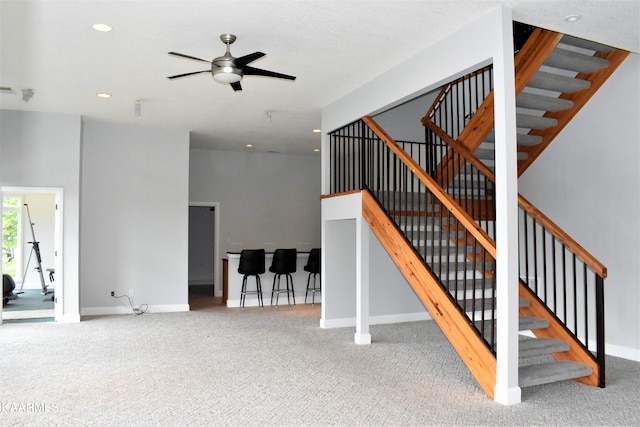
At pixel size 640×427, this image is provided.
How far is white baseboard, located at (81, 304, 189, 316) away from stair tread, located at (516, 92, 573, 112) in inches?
239

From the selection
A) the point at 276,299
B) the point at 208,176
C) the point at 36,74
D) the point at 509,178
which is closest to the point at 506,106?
the point at 509,178

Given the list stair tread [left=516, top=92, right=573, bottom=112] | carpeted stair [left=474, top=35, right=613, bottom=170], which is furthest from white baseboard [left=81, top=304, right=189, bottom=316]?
stair tread [left=516, top=92, right=573, bottom=112]

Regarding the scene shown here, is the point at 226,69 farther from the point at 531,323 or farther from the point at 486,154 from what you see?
the point at 531,323

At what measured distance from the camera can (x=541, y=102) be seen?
5.43 meters

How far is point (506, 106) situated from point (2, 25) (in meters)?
4.26

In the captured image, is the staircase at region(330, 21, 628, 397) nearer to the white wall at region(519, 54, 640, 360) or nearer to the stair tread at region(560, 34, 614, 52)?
the stair tread at region(560, 34, 614, 52)

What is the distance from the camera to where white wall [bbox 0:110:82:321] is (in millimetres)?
7277

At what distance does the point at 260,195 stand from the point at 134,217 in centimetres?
303

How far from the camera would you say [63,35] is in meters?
4.61

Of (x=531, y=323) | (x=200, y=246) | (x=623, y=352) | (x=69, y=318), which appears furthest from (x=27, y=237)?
(x=623, y=352)

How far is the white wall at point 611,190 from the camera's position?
210 inches

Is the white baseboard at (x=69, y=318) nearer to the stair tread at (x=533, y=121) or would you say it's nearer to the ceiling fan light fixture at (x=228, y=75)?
the ceiling fan light fixture at (x=228, y=75)

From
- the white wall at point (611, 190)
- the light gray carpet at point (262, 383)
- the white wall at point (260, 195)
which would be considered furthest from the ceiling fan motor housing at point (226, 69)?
the white wall at point (260, 195)

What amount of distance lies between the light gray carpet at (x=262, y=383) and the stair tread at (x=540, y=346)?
0.97ft
